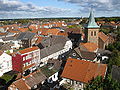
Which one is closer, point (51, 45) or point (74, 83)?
point (74, 83)

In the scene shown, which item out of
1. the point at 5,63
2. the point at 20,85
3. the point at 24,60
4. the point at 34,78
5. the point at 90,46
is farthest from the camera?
the point at 90,46

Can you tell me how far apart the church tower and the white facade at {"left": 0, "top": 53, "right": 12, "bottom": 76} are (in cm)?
2630

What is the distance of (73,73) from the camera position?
30875 millimetres

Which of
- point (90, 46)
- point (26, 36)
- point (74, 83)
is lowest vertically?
point (74, 83)

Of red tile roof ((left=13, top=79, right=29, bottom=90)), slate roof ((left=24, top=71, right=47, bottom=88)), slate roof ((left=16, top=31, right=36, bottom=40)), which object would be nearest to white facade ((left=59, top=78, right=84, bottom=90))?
slate roof ((left=24, top=71, right=47, bottom=88))

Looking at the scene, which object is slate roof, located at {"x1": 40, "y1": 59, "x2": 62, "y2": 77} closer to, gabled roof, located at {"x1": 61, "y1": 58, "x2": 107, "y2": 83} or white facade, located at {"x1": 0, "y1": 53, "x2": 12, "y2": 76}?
gabled roof, located at {"x1": 61, "y1": 58, "x2": 107, "y2": 83}

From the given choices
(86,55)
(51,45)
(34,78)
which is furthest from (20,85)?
(51,45)

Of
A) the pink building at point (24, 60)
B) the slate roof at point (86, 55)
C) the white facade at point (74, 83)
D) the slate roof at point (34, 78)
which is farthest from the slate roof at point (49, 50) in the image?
the white facade at point (74, 83)

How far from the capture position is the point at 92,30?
51.2 m

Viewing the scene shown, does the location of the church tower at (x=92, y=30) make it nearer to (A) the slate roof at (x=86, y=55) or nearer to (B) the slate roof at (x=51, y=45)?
(A) the slate roof at (x=86, y=55)

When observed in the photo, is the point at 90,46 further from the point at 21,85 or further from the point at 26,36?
the point at 26,36

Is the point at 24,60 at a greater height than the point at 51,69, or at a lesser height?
greater

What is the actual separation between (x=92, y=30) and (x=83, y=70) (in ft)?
77.9

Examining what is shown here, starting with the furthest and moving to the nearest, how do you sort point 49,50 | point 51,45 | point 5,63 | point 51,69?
point 51,45 → point 49,50 → point 5,63 → point 51,69
